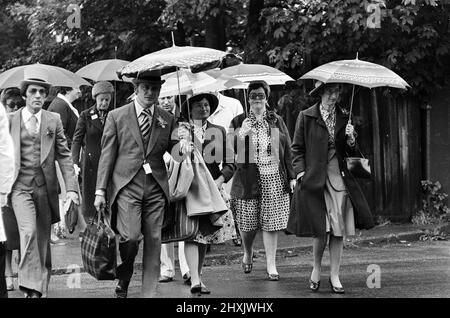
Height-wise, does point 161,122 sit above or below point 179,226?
above

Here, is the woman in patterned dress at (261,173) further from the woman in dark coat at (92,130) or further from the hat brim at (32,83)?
the hat brim at (32,83)

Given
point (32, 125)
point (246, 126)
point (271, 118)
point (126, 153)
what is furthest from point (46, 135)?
point (271, 118)

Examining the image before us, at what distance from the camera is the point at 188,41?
625 inches

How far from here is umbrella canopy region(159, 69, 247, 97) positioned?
10.0 m

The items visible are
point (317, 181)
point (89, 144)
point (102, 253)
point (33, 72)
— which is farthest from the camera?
point (89, 144)

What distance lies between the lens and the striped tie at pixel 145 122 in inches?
324

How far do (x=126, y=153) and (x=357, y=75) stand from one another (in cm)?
239

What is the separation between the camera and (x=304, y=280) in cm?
1008

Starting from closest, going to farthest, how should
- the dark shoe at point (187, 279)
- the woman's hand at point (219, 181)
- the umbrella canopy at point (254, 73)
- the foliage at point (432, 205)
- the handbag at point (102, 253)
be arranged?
the handbag at point (102, 253)
the woman's hand at point (219, 181)
the dark shoe at point (187, 279)
the umbrella canopy at point (254, 73)
the foliage at point (432, 205)

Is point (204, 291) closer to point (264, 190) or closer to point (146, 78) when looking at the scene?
point (264, 190)

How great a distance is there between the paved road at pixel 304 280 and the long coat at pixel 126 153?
1.40m

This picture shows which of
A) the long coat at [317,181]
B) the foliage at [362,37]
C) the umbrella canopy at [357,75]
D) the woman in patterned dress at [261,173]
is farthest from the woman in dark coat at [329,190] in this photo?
the foliage at [362,37]
